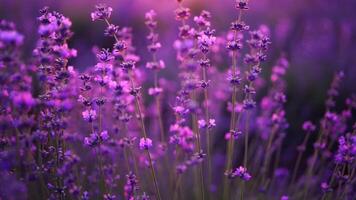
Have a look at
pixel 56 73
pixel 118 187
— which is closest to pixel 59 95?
pixel 56 73

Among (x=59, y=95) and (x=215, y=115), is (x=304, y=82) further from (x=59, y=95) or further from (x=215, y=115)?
(x=59, y=95)

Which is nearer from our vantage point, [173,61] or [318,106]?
[318,106]

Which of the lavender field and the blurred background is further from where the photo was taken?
the blurred background

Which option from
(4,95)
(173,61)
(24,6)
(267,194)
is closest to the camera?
(4,95)

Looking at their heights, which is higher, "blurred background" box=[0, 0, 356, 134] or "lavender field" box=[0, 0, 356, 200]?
"blurred background" box=[0, 0, 356, 134]
